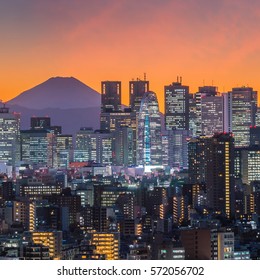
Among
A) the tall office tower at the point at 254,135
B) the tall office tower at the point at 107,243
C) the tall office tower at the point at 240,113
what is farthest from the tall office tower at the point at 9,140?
the tall office tower at the point at 107,243

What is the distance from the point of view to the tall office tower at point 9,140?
11.3 meters

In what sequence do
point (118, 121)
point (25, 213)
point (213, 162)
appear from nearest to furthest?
point (25, 213)
point (118, 121)
point (213, 162)

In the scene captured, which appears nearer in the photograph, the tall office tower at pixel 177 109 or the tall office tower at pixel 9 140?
the tall office tower at pixel 177 109

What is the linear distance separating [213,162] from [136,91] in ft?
12.7

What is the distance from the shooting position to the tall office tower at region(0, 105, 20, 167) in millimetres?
11289

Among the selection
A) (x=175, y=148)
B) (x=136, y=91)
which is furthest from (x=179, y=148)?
(x=136, y=91)

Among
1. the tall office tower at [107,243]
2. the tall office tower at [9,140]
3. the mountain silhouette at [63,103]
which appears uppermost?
the mountain silhouette at [63,103]

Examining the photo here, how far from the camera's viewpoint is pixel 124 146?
12.5 metres

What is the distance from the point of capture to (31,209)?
9742mm

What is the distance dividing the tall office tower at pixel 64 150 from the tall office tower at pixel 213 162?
157cm

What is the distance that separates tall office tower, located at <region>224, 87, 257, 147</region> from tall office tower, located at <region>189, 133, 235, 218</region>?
23cm

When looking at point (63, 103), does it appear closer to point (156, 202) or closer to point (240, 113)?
point (156, 202)

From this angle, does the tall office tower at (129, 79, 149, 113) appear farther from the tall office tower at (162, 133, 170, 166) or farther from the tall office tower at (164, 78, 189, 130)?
the tall office tower at (162, 133, 170, 166)

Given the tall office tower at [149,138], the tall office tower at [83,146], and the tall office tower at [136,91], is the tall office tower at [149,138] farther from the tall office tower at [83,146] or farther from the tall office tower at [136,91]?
the tall office tower at [83,146]
